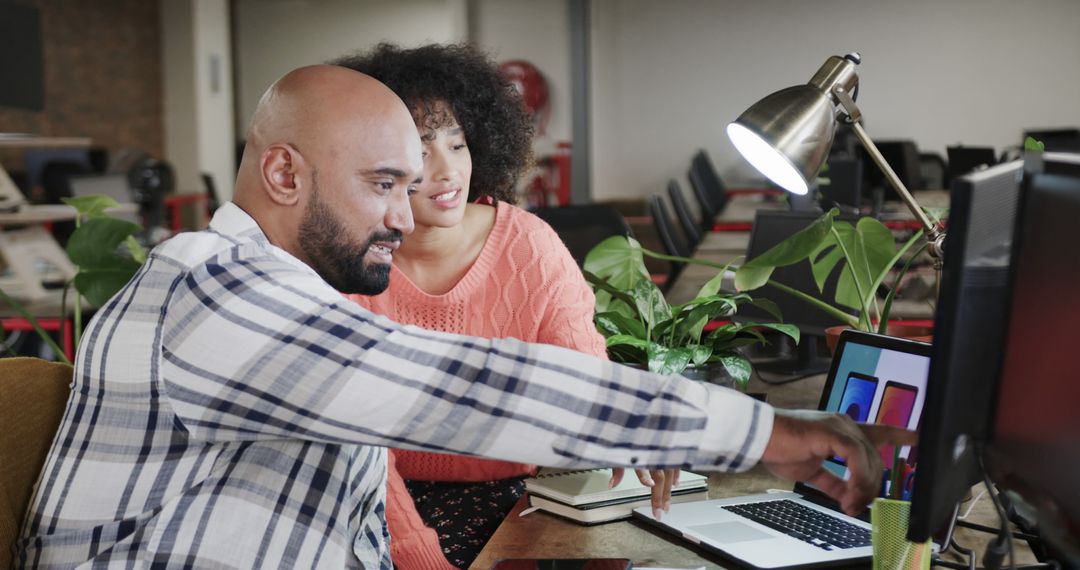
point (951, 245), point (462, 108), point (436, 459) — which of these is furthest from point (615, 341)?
point (951, 245)

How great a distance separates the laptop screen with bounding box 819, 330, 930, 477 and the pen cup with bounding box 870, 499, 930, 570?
218mm

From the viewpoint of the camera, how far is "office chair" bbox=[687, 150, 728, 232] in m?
8.09

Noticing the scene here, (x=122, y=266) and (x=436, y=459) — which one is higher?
(x=122, y=266)

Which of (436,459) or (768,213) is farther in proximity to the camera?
(768,213)

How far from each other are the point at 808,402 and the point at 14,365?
1311 millimetres

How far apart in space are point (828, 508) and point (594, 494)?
304mm

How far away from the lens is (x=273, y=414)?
3.14 feet

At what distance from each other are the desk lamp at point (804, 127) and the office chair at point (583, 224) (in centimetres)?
181

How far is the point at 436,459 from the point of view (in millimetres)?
1874

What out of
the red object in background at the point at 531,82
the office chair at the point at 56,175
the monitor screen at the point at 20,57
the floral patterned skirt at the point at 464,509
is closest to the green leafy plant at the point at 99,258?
the floral patterned skirt at the point at 464,509

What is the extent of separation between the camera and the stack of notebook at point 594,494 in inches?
54.8

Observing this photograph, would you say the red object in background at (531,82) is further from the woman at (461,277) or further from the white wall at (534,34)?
Answer: the woman at (461,277)

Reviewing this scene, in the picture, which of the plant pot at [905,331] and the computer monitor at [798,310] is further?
the computer monitor at [798,310]

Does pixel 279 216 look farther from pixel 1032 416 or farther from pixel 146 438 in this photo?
pixel 1032 416
